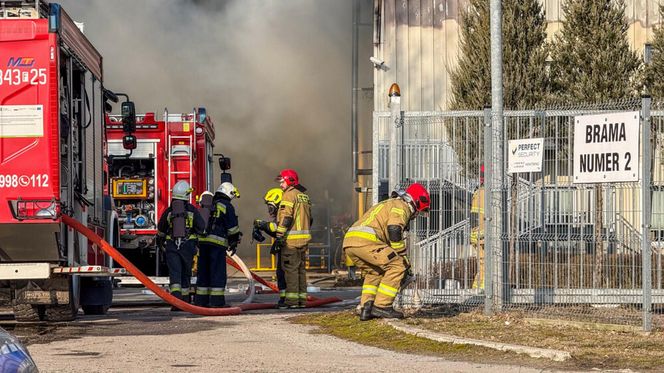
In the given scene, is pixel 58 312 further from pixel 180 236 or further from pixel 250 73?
pixel 250 73

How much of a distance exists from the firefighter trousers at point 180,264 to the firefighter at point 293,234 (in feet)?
3.62

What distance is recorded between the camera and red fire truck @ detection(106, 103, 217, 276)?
75.8ft

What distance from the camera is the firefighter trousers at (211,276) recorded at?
16.4 meters

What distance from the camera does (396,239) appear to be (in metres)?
13.1

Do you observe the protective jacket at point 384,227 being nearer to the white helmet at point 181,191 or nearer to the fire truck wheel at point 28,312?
the white helmet at point 181,191

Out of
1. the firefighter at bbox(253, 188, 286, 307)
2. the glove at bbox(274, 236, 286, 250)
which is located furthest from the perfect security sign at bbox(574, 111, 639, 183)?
the firefighter at bbox(253, 188, 286, 307)

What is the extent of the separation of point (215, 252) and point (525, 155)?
15.5ft

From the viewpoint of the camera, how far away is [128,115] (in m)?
17.5

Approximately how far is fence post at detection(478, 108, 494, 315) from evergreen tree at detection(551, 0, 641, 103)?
801cm

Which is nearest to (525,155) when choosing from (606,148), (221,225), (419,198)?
(419,198)

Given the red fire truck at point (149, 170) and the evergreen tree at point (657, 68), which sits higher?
the evergreen tree at point (657, 68)

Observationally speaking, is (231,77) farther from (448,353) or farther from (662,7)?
(448,353)

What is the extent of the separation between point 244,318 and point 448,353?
14.9 feet

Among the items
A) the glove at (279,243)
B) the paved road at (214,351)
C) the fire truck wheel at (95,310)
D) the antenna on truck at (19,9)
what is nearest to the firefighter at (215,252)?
the glove at (279,243)
